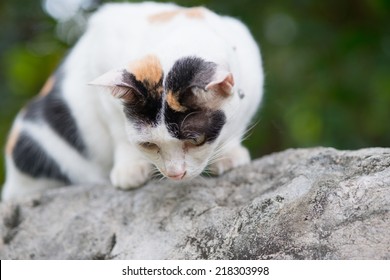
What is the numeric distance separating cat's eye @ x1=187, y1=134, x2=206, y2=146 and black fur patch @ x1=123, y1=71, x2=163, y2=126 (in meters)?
0.19

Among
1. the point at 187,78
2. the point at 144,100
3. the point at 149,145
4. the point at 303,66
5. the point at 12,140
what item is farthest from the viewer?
the point at 303,66

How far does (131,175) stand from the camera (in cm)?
368

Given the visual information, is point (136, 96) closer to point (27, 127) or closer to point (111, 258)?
point (111, 258)

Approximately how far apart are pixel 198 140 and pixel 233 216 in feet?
1.28

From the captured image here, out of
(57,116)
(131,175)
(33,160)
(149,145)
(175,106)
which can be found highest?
(175,106)

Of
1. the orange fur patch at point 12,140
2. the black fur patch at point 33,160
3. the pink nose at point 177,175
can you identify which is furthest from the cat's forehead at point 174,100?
the orange fur patch at point 12,140

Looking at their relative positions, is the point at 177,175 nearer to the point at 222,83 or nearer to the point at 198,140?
the point at 198,140

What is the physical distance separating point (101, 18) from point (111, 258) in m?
1.58

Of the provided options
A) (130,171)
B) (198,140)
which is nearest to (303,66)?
(130,171)

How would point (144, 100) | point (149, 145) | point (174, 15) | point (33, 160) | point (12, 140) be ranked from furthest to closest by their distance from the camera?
point (12, 140) < point (33, 160) < point (174, 15) < point (149, 145) < point (144, 100)

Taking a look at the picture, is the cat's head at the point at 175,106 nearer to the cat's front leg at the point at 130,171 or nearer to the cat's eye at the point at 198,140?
the cat's eye at the point at 198,140

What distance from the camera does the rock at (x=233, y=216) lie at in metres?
2.67

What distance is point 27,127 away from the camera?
4.45 metres

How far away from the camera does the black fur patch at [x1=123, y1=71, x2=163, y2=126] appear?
3006 millimetres
